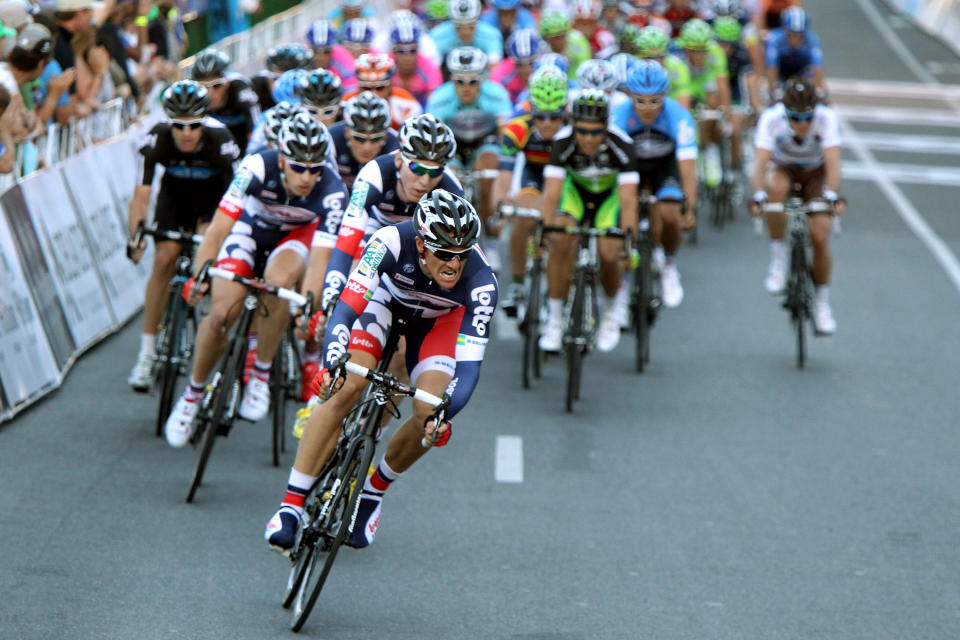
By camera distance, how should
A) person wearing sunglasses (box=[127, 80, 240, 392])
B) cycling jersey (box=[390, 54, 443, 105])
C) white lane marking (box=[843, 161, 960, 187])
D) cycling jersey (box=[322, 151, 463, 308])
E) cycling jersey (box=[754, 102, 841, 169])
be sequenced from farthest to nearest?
white lane marking (box=[843, 161, 960, 187]), cycling jersey (box=[390, 54, 443, 105]), cycling jersey (box=[754, 102, 841, 169]), person wearing sunglasses (box=[127, 80, 240, 392]), cycling jersey (box=[322, 151, 463, 308])

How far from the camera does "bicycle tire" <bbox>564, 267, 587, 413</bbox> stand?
11.4 metres

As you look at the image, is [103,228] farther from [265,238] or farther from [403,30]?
[265,238]

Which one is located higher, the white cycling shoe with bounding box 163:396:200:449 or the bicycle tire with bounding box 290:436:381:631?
the bicycle tire with bounding box 290:436:381:631

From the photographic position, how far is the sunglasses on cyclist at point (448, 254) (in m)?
6.82

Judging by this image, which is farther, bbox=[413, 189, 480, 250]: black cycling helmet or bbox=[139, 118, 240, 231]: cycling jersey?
bbox=[139, 118, 240, 231]: cycling jersey

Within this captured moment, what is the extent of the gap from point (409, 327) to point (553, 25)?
454 inches

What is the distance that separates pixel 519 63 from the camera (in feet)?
53.7

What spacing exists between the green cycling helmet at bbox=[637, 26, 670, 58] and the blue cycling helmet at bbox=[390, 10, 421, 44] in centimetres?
252

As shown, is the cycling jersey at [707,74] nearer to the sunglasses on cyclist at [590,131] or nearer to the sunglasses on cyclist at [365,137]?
the sunglasses on cyclist at [590,131]

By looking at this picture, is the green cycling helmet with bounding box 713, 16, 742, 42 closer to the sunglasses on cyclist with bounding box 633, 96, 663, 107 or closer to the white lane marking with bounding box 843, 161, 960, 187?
the white lane marking with bounding box 843, 161, 960, 187

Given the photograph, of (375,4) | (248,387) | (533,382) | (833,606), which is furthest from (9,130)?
(375,4)

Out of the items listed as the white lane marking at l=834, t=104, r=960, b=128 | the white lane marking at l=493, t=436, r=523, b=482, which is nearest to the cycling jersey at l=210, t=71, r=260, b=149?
the white lane marking at l=493, t=436, r=523, b=482

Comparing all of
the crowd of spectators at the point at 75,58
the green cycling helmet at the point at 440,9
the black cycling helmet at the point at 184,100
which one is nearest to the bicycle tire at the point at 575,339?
the black cycling helmet at the point at 184,100

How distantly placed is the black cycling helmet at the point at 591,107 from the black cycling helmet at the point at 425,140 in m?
3.10
